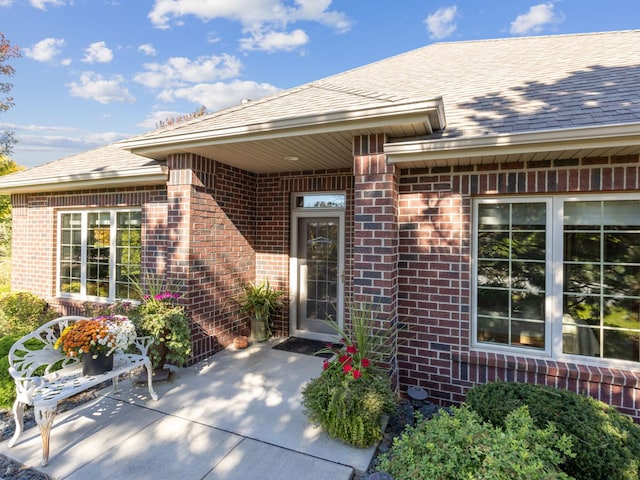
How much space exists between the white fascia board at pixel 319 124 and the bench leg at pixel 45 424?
10.0ft

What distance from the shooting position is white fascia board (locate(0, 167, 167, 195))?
16.1 feet

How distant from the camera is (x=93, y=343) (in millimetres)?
3066

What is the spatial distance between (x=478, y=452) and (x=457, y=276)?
2.02 m

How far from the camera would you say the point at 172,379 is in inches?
162

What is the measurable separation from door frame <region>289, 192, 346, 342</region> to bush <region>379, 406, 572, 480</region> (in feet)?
10.7

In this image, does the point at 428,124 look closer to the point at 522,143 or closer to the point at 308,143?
the point at 522,143

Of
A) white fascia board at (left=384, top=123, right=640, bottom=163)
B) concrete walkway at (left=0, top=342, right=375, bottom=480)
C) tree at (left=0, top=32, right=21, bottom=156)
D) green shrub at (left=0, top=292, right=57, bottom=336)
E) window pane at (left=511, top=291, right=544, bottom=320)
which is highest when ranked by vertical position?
tree at (left=0, top=32, right=21, bottom=156)

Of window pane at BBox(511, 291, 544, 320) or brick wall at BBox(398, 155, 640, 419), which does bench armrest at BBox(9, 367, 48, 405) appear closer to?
brick wall at BBox(398, 155, 640, 419)

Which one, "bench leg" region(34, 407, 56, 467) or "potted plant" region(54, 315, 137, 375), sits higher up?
"potted plant" region(54, 315, 137, 375)

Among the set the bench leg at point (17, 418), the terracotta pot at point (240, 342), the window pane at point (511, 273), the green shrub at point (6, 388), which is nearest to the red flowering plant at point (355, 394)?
the window pane at point (511, 273)

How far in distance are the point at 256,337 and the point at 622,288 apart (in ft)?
16.0

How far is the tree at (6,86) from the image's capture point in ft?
34.4

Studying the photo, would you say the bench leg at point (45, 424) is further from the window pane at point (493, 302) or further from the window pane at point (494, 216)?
the window pane at point (494, 216)

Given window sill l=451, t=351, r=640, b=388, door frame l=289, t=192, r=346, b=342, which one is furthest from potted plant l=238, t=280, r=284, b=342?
window sill l=451, t=351, r=640, b=388
